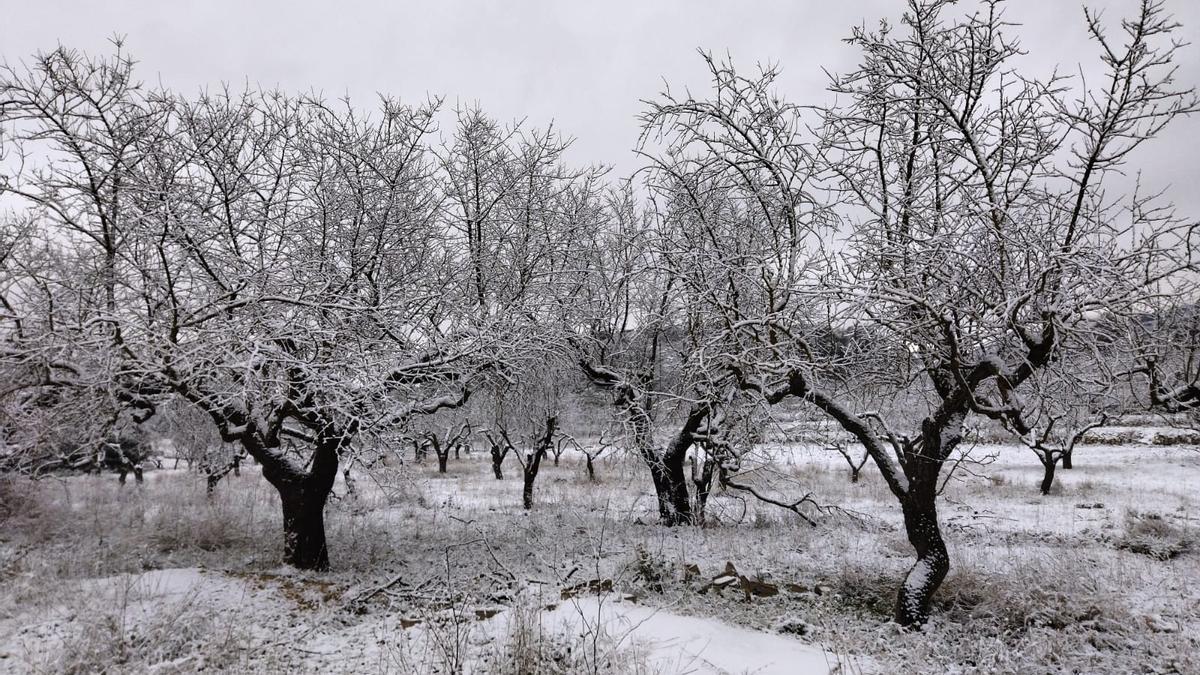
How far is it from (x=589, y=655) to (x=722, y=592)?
224 centimetres

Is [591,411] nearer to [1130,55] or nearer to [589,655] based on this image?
[589,655]

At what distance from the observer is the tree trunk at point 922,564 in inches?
213

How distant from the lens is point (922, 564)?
18.5 ft

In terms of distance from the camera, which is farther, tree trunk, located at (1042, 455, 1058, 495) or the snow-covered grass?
tree trunk, located at (1042, 455, 1058, 495)

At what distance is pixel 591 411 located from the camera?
626 inches

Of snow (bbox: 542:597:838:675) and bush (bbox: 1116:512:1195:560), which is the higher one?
snow (bbox: 542:597:838:675)

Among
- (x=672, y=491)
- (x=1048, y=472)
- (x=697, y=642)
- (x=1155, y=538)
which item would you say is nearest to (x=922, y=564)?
(x=697, y=642)

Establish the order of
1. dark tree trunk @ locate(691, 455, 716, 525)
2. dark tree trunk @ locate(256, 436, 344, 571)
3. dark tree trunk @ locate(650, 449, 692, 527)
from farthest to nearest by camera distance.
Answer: dark tree trunk @ locate(691, 455, 716, 525), dark tree trunk @ locate(650, 449, 692, 527), dark tree trunk @ locate(256, 436, 344, 571)

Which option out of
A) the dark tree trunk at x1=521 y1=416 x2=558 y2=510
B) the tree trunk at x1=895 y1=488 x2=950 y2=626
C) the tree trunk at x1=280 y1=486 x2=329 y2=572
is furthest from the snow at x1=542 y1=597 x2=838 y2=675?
the dark tree trunk at x1=521 y1=416 x2=558 y2=510

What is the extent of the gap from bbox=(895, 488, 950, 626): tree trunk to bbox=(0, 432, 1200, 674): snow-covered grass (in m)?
0.19

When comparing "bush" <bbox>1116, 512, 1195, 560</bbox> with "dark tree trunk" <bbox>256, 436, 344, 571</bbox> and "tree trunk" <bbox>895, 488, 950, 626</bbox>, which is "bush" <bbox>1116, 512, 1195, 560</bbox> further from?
"dark tree trunk" <bbox>256, 436, 344, 571</bbox>

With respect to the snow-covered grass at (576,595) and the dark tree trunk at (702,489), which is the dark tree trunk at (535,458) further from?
the dark tree trunk at (702,489)

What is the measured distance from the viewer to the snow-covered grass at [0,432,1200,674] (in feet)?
A: 15.3

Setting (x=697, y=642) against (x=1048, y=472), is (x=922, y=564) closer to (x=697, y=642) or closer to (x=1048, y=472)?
(x=697, y=642)
